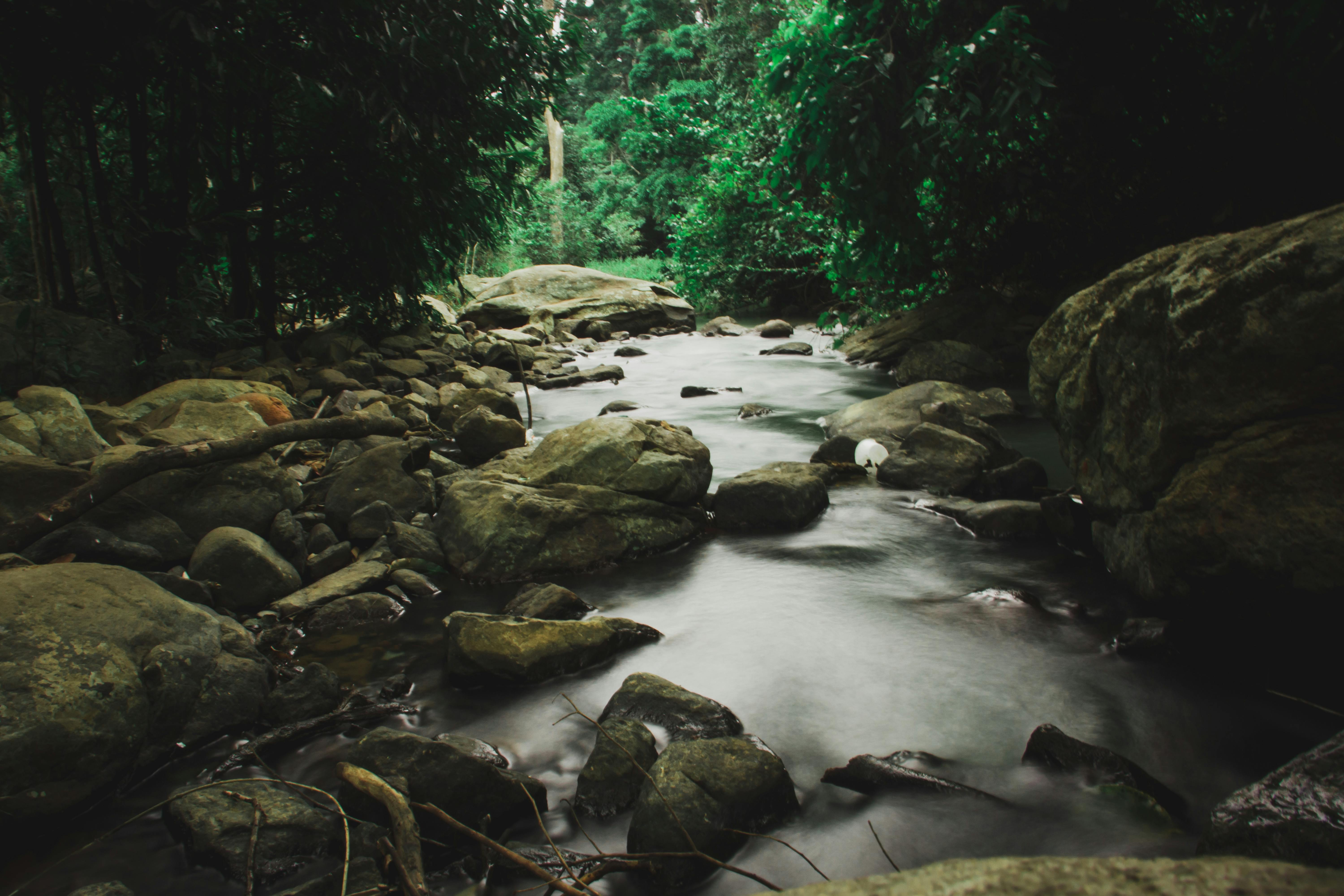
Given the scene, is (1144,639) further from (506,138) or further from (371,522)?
(506,138)

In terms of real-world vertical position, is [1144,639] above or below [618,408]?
below

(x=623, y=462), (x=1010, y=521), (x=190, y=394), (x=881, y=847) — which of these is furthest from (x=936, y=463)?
(x=190, y=394)

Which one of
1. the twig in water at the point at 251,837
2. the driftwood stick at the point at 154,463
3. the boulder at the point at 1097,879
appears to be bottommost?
the twig in water at the point at 251,837

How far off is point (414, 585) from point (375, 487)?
99cm

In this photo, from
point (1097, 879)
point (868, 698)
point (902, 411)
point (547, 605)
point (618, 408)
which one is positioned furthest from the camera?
point (618, 408)

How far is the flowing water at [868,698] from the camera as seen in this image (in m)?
2.20

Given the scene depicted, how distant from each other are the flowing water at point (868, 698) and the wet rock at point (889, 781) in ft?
0.11

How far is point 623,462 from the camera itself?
15.3ft

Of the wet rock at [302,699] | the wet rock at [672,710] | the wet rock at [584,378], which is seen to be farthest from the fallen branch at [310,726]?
the wet rock at [584,378]

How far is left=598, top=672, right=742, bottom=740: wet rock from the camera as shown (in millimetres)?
2623

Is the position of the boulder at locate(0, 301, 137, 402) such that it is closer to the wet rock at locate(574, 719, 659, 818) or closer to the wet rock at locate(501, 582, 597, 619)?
the wet rock at locate(501, 582, 597, 619)

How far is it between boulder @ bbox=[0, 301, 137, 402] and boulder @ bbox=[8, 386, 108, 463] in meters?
1.55

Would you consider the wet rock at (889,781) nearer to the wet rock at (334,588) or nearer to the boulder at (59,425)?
the wet rock at (334,588)

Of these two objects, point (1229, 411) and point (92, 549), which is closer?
point (1229, 411)
